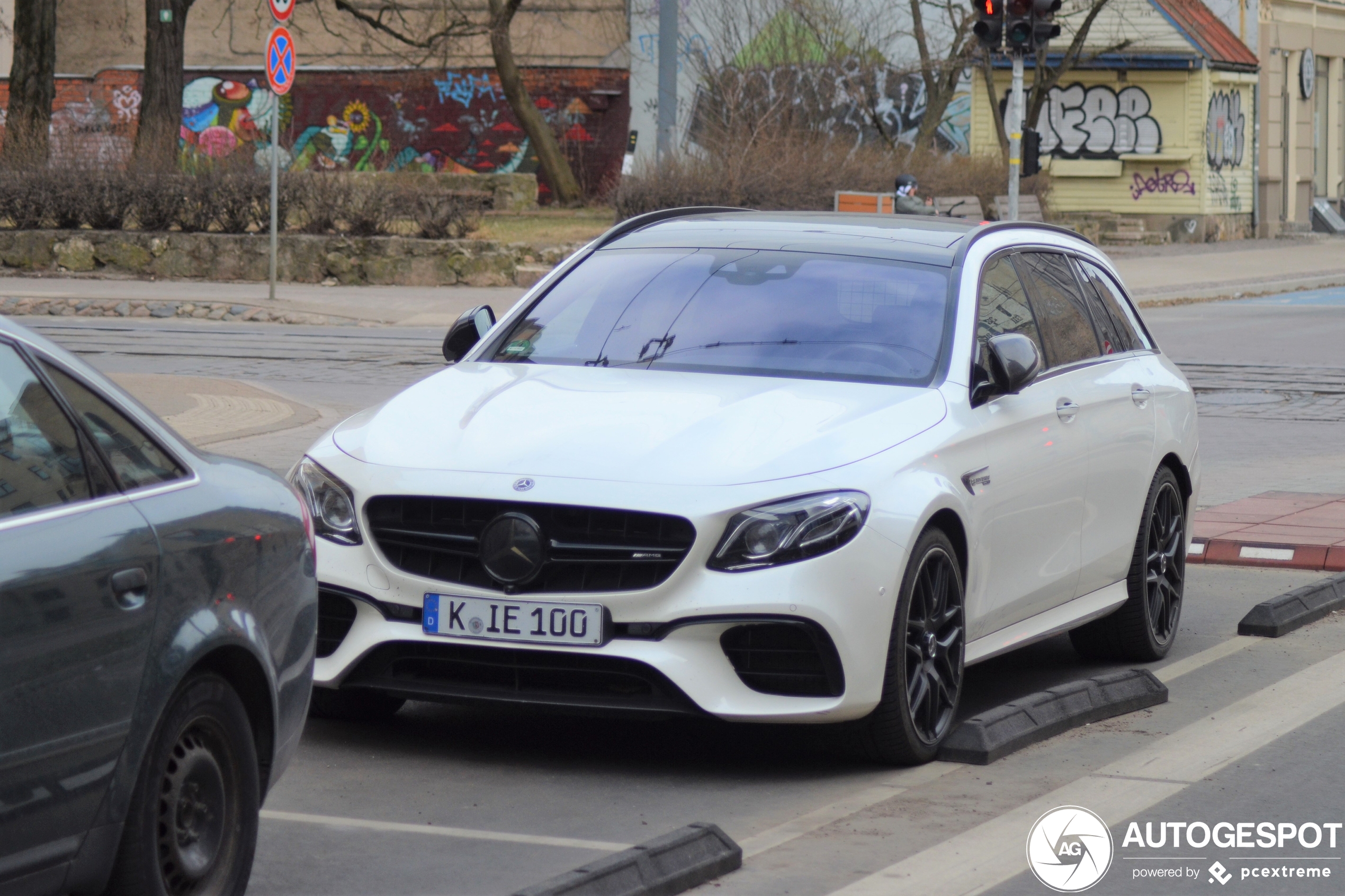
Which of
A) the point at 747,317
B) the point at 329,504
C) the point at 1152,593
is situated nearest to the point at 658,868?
the point at 329,504

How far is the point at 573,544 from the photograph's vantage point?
5.31 meters

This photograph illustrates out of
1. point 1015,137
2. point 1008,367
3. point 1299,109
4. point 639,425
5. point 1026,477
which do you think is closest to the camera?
point 639,425

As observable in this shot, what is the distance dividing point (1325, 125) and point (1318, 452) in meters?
44.9

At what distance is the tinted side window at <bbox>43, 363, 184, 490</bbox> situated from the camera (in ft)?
12.7

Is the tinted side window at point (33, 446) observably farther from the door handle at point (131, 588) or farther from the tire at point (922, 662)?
the tire at point (922, 662)

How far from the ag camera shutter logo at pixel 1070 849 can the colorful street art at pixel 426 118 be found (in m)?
46.1

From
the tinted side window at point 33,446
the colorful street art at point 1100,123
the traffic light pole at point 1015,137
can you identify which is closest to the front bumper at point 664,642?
the tinted side window at point 33,446

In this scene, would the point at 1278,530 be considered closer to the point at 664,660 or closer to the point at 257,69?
the point at 664,660

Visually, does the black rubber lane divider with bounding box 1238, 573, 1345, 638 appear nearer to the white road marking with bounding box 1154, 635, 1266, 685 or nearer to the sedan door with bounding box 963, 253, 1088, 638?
the white road marking with bounding box 1154, 635, 1266, 685

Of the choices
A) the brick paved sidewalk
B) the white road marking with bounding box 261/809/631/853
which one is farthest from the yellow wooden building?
the white road marking with bounding box 261/809/631/853

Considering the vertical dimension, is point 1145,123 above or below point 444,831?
above

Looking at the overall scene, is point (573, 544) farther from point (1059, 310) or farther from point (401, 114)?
point (401, 114)

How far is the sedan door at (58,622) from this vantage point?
3369mm

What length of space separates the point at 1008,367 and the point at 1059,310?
1.11 m
